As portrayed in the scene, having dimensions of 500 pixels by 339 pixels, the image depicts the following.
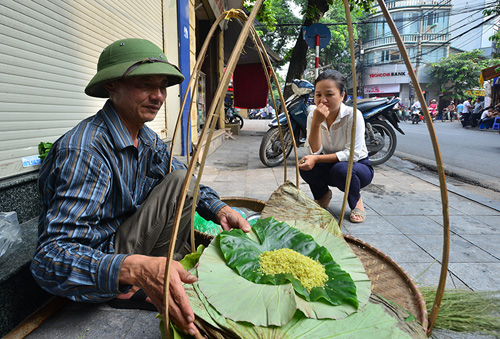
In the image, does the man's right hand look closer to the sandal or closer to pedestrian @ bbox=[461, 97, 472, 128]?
the sandal

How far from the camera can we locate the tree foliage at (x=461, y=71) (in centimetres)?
2320

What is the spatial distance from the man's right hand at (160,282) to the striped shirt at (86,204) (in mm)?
40

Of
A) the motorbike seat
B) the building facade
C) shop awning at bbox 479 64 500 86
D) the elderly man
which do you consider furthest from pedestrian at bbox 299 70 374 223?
the building facade

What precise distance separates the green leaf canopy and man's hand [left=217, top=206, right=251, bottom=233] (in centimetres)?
6

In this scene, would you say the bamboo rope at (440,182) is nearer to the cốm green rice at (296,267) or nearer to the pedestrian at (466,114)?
the cốm green rice at (296,267)

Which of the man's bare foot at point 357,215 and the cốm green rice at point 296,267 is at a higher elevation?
the cốm green rice at point 296,267

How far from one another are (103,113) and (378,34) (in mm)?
34492

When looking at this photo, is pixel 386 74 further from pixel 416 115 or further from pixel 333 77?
pixel 333 77

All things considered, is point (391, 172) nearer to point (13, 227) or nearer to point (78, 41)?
point (78, 41)

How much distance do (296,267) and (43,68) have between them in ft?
6.32

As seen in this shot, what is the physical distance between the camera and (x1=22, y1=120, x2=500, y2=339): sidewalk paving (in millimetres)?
1212

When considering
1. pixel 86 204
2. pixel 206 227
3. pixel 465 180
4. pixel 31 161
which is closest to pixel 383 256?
pixel 206 227

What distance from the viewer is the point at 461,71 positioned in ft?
77.9

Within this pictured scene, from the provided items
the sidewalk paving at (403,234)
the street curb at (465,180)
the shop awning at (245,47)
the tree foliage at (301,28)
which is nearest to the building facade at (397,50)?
the tree foliage at (301,28)
